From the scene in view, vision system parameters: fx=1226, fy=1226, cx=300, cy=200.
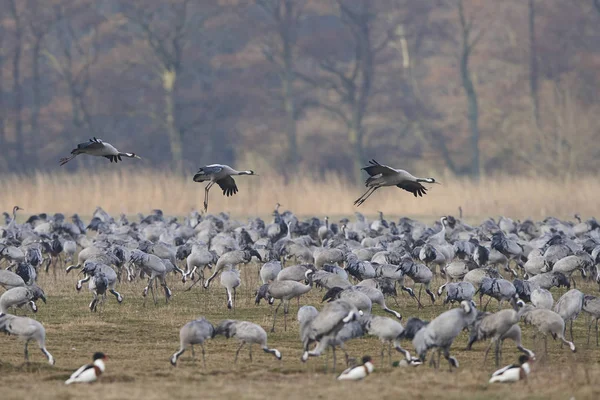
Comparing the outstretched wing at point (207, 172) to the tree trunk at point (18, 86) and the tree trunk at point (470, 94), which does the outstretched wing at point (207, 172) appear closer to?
the tree trunk at point (470, 94)

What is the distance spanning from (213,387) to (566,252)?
7.86 metres

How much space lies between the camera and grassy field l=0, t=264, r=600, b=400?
30.0 ft

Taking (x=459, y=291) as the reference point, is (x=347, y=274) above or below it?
above

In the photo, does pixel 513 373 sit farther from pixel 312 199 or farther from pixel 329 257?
pixel 312 199

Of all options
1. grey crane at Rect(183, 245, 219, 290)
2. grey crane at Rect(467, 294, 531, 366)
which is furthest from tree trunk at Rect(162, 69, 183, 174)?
grey crane at Rect(467, 294, 531, 366)

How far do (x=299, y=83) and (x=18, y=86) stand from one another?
10563mm

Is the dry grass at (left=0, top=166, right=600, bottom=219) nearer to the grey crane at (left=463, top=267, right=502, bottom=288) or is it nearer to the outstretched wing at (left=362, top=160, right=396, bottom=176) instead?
the grey crane at (left=463, top=267, right=502, bottom=288)

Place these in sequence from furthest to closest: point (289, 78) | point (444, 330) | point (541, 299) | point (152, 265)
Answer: point (289, 78) < point (152, 265) < point (541, 299) < point (444, 330)

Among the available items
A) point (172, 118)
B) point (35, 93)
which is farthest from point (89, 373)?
point (35, 93)

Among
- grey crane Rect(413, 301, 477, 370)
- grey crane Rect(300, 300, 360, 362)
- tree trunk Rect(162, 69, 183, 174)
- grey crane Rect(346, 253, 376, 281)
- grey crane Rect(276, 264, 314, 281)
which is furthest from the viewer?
tree trunk Rect(162, 69, 183, 174)

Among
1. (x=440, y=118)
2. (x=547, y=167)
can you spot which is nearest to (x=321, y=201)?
(x=547, y=167)

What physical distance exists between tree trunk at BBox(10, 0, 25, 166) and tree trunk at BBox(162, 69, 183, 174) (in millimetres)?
5258

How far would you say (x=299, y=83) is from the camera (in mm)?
47125

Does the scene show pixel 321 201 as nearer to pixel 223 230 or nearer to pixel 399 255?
pixel 223 230
